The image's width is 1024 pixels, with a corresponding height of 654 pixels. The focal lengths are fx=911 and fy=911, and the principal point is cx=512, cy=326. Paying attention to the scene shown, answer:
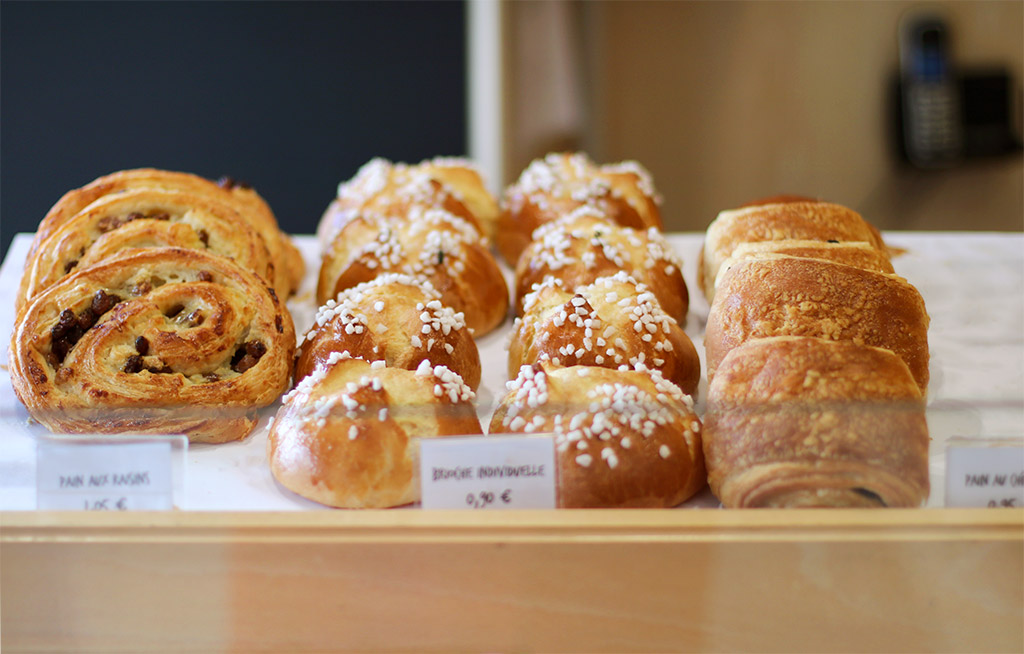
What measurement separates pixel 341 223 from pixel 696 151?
1.77m

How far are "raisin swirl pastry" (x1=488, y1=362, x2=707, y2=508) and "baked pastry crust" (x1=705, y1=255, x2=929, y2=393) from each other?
0.50 feet

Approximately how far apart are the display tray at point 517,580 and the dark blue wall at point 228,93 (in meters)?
1.08

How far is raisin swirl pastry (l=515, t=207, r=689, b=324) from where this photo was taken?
6.14 feet

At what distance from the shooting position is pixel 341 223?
7.43 feet

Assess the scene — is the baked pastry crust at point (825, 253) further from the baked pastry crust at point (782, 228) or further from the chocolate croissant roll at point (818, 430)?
the chocolate croissant roll at point (818, 430)

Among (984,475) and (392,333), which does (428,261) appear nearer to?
(392,333)

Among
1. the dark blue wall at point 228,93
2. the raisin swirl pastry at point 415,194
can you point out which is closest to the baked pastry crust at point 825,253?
the raisin swirl pastry at point 415,194

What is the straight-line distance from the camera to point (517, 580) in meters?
1.00

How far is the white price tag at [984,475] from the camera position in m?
1.03

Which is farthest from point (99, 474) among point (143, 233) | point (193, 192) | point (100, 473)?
point (193, 192)

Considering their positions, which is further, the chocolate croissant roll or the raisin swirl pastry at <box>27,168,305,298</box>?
the raisin swirl pastry at <box>27,168,305,298</box>

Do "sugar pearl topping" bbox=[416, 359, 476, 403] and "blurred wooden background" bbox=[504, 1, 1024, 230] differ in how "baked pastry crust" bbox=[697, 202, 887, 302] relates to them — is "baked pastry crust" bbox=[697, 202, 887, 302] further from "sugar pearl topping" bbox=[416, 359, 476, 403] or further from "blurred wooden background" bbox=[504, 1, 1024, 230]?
"blurred wooden background" bbox=[504, 1, 1024, 230]

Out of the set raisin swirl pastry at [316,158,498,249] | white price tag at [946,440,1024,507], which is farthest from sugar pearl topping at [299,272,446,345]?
white price tag at [946,440,1024,507]

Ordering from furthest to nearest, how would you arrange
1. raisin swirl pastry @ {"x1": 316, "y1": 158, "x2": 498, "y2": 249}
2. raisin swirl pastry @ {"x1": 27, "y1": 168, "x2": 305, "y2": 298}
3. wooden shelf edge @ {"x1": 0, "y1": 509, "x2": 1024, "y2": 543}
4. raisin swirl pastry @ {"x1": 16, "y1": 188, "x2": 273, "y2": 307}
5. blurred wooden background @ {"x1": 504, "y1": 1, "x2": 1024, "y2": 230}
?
1. blurred wooden background @ {"x1": 504, "y1": 1, "x2": 1024, "y2": 230}
2. raisin swirl pastry @ {"x1": 316, "y1": 158, "x2": 498, "y2": 249}
3. raisin swirl pastry @ {"x1": 27, "y1": 168, "x2": 305, "y2": 298}
4. raisin swirl pastry @ {"x1": 16, "y1": 188, "x2": 273, "y2": 307}
5. wooden shelf edge @ {"x1": 0, "y1": 509, "x2": 1024, "y2": 543}
